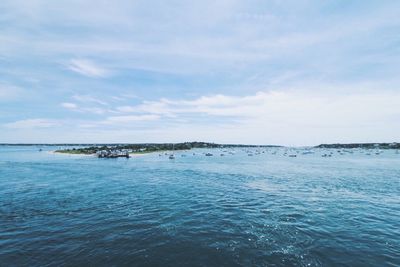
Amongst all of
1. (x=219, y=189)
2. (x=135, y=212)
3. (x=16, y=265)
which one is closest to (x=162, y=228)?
(x=135, y=212)

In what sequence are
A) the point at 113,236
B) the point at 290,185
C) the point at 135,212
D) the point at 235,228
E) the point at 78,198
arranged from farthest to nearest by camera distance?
1. the point at 290,185
2. the point at 78,198
3. the point at 135,212
4. the point at 235,228
5. the point at 113,236

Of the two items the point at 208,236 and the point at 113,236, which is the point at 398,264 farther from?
the point at 113,236

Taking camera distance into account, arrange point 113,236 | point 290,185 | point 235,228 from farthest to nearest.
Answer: point 290,185 < point 235,228 < point 113,236

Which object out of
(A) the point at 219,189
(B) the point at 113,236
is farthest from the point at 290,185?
(B) the point at 113,236

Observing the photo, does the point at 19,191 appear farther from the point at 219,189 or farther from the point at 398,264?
the point at 398,264

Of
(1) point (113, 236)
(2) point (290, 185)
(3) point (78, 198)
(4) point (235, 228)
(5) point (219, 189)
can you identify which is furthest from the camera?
(2) point (290, 185)

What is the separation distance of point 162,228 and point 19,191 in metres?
35.7

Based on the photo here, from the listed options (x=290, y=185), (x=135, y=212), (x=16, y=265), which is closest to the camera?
(x=16, y=265)

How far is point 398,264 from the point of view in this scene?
66.6 feet

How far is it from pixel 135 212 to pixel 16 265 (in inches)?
603

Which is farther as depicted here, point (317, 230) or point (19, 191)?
point (19, 191)

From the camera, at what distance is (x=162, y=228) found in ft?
91.7

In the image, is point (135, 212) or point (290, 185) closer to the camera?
point (135, 212)

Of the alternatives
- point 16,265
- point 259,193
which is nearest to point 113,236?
point 16,265
